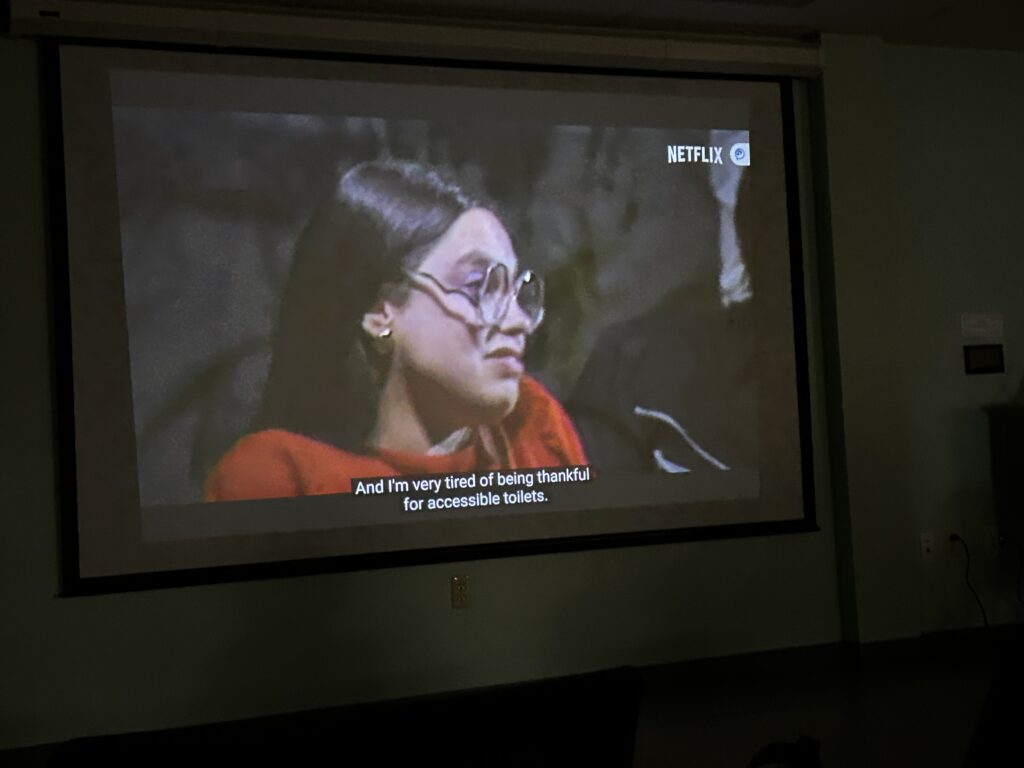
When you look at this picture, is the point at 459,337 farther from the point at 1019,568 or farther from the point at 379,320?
the point at 1019,568

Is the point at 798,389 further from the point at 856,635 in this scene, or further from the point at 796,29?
the point at 796,29

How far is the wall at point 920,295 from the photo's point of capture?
A: 420cm

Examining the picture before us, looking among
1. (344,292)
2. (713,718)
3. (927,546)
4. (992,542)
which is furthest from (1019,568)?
(344,292)

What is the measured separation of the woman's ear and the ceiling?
1.05m

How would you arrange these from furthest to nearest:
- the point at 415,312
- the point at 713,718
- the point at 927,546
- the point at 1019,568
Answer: the point at 1019,568, the point at 927,546, the point at 415,312, the point at 713,718

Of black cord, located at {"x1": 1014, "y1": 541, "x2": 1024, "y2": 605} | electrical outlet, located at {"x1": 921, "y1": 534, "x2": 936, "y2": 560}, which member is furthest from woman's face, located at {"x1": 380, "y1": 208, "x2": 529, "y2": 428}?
black cord, located at {"x1": 1014, "y1": 541, "x2": 1024, "y2": 605}

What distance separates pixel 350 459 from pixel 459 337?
0.59 metres

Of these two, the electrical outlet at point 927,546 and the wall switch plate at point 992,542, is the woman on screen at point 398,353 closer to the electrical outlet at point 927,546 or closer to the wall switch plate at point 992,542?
the electrical outlet at point 927,546

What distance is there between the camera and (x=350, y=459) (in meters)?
3.67

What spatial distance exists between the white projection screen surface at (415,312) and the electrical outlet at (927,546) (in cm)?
58

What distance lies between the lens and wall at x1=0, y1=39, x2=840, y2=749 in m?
3.43

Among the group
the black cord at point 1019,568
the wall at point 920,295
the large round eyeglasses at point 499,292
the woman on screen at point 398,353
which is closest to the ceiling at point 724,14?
the wall at point 920,295

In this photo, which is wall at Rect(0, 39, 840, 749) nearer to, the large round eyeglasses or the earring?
the earring

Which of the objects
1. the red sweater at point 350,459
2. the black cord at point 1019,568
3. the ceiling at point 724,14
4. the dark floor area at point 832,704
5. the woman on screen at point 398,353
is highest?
the ceiling at point 724,14
